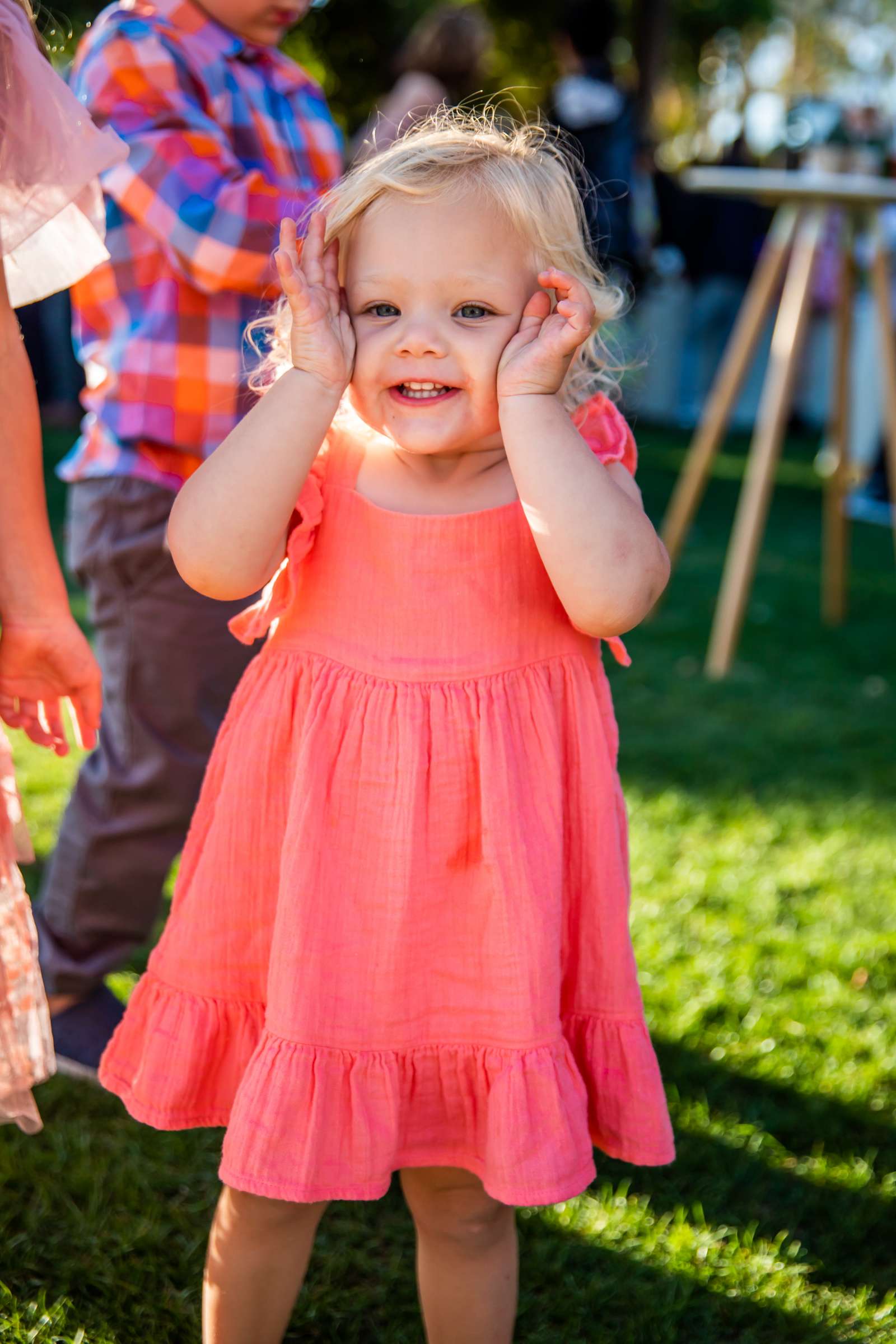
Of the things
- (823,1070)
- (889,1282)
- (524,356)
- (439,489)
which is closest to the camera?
(524,356)

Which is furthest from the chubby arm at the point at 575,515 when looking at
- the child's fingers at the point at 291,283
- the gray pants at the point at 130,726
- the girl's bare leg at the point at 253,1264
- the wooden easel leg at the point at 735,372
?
the wooden easel leg at the point at 735,372

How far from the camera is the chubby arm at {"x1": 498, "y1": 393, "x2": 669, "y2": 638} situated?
134cm

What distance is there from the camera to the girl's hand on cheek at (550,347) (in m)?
1.33

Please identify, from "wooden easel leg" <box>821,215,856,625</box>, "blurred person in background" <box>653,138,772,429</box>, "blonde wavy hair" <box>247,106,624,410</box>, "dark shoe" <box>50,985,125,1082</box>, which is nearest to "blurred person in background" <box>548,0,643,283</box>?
"blurred person in background" <box>653,138,772,429</box>

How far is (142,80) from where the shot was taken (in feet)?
6.40

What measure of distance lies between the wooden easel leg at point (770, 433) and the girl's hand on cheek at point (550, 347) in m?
3.13

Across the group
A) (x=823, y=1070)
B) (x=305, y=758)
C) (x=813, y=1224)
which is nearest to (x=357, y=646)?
(x=305, y=758)

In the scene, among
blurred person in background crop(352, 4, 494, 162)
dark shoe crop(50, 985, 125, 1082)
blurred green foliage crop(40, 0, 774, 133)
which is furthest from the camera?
blurred green foliage crop(40, 0, 774, 133)

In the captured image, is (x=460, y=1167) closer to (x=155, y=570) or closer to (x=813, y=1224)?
(x=813, y=1224)

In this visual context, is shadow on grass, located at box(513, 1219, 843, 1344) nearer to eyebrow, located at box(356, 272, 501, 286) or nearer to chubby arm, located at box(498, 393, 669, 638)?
chubby arm, located at box(498, 393, 669, 638)

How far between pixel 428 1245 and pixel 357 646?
2.29 feet

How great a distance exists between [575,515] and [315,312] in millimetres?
340

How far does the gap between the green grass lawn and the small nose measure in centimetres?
126

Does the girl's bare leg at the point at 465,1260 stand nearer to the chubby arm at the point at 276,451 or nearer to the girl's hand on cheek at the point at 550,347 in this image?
the chubby arm at the point at 276,451
